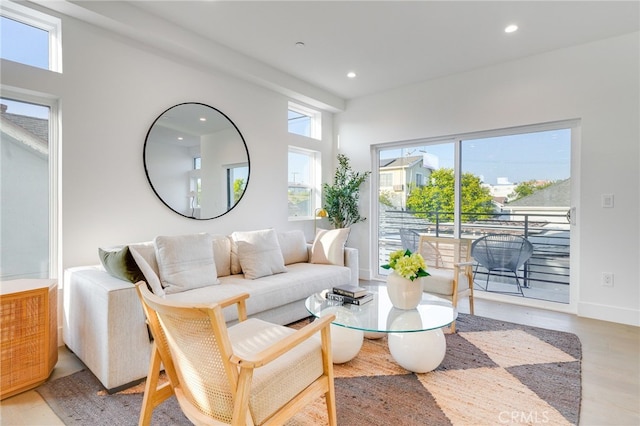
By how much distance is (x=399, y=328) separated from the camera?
1970mm

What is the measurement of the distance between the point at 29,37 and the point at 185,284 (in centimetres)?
220

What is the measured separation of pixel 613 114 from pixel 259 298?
3754 mm

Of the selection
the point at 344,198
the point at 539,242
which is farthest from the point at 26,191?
the point at 539,242

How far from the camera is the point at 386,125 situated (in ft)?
15.5

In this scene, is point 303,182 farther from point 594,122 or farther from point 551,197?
point 594,122

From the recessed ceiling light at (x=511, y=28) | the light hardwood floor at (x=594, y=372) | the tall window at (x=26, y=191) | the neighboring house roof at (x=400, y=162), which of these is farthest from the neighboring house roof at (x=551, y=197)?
the tall window at (x=26, y=191)

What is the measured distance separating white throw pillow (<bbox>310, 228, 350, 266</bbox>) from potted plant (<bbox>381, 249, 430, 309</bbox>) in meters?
1.40

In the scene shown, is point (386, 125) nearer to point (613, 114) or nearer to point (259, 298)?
point (613, 114)

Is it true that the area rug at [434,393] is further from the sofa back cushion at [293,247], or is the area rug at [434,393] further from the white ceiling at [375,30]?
the white ceiling at [375,30]

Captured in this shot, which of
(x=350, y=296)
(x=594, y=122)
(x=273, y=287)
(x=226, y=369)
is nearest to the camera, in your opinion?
(x=226, y=369)

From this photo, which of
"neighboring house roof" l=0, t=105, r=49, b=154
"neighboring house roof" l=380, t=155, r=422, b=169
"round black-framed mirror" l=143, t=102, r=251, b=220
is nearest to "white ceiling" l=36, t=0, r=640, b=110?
"round black-framed mirror" l=143, t=102, r=251, b=220

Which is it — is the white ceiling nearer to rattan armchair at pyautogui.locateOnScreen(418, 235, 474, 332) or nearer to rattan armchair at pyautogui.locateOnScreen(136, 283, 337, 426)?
rattan armchair at pyautogui.locateOnScreen(418, 235, 474, 332)

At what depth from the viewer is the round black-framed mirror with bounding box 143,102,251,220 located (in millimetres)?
3188

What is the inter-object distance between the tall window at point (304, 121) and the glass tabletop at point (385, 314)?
2899 mm
